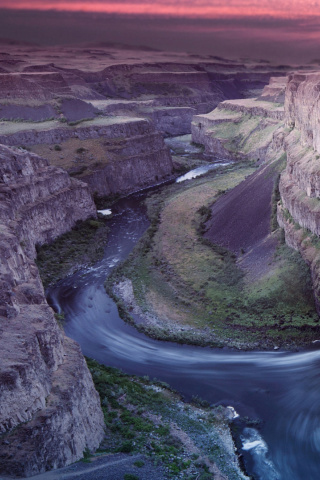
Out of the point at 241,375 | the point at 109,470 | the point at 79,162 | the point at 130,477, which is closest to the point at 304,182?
the point at 241,375

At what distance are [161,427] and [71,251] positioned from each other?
33.5 metres

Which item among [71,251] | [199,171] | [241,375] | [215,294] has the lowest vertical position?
[241,375]

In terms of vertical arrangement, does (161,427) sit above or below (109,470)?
below

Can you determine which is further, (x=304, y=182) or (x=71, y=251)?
(x=71, y=251)

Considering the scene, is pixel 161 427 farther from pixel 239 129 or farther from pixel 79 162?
pixel 239 129

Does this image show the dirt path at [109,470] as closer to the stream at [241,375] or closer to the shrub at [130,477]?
the shrub at [130,477]

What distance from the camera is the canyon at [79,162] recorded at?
80.3ft

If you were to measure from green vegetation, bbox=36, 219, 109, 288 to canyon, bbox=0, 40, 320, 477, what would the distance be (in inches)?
51.7

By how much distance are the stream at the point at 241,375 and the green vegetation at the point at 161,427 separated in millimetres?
1388

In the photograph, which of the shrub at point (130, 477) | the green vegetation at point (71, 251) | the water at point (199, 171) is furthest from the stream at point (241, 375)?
the water at point (199, 171)

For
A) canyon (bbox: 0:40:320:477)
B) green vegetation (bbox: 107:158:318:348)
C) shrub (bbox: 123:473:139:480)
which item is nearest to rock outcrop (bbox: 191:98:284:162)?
canyon (bbox: 0:40:320:477)

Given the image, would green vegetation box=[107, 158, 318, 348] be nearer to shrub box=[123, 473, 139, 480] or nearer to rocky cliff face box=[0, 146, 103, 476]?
rocky cliff face box=[0, 146, 103, 476]

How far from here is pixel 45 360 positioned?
27.2 meters

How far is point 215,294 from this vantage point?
48.1m
